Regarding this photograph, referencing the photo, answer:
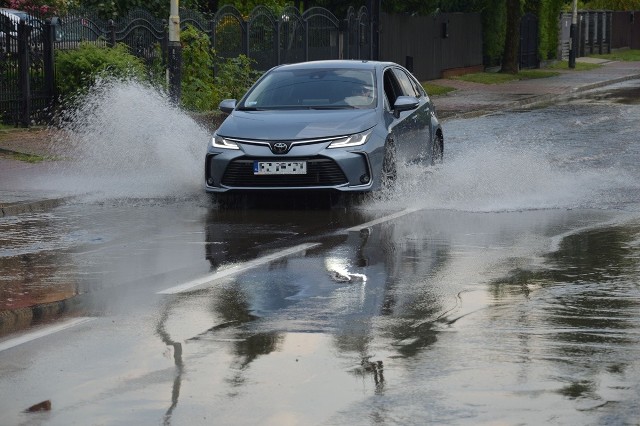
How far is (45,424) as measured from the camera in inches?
245

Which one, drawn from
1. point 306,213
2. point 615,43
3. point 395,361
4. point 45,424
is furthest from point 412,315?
point 615,43

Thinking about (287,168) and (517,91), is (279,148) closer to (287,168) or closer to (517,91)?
(287,168)

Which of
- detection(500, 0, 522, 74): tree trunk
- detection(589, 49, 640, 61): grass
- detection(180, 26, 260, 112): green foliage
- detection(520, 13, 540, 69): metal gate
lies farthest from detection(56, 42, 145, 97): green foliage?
detection(589, 49, 640, 61): grass

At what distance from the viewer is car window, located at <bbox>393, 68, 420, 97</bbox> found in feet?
55.3

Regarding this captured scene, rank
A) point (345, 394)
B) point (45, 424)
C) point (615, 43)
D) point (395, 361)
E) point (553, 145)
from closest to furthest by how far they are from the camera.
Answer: point (45, 424) → point (345, 394) → point (395, 361) → point (553, 145) → point (615, 43)

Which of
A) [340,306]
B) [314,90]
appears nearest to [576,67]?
[314,90]

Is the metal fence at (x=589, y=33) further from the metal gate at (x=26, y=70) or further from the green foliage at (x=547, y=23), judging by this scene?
the metal gate at (x=26, y=70)

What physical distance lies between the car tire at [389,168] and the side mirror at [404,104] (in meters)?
0.50

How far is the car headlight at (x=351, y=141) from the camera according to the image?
47.5 ft

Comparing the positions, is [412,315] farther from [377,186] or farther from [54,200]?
[54,200]

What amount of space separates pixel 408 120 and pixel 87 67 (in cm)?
970

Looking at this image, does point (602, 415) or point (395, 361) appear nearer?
point (602, 415)

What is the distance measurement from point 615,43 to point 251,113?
65046mm

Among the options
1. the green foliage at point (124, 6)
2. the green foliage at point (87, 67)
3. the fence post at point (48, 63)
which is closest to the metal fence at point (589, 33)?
the green foliage at point (124, 6)
